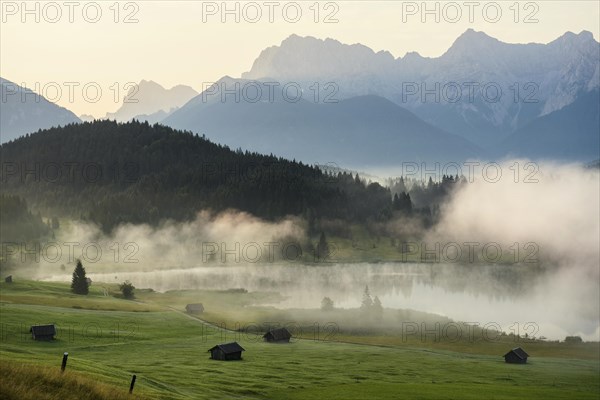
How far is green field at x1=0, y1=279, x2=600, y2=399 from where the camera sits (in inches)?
3366

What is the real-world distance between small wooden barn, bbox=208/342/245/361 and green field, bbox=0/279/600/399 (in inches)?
60.9

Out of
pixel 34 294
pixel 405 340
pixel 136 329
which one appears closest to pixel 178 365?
pixel 136 329

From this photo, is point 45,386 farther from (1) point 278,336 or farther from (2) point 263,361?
(1) point 278,336

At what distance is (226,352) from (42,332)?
29.7 m

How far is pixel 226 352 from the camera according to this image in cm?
11256

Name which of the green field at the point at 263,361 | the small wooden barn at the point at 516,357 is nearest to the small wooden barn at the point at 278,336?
the green field at the point at 263,361

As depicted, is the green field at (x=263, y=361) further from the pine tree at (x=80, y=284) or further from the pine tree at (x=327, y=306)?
the pine tree at (x=327, y=306)

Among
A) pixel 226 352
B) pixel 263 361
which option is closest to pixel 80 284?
pixel 226 352

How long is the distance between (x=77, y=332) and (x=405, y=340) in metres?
66.1

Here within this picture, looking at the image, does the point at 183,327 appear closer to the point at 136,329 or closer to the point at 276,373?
the point at 136,329

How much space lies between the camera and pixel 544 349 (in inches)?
5955

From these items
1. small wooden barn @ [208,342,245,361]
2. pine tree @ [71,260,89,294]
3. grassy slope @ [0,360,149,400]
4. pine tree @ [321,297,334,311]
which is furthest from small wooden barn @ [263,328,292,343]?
grassy slope @ [0,360,149,400]

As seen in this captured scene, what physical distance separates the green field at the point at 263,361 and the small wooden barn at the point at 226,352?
1548mm

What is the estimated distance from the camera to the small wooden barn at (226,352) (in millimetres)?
112188
